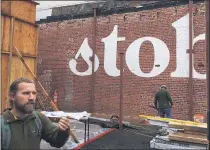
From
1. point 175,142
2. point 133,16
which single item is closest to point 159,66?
point 133,16

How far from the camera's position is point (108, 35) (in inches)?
527

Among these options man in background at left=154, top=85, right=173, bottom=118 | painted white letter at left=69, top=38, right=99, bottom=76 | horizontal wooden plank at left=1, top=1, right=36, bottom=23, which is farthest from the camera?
painted white letter at left=69, top=38, right=99, bottom=76

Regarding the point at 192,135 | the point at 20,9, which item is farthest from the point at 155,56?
the point at 20,9

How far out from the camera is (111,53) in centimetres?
1325

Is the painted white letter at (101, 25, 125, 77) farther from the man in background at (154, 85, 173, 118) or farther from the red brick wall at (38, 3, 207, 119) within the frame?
the man in background at (154, 85, 173, 118)

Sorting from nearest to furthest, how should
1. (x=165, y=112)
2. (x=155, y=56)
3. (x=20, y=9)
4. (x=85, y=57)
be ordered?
(x=20, y=9) → (x=165, y=112) → (x=155, y=56) → (x=85, y=57)

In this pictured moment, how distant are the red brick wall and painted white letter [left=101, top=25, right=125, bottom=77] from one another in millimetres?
203

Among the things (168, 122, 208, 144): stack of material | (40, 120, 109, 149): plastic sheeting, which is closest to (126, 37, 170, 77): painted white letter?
(40, 120, 109, 149): plastic sheeting

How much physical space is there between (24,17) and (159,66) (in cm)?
600

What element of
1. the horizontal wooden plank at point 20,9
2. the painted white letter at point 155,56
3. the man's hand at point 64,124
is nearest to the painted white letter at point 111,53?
the painted white letter at point 155,56

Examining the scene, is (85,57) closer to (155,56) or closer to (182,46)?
(155,56)

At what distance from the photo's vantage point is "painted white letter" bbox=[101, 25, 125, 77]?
1315cm

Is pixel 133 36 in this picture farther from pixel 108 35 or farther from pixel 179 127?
pixel 179 127

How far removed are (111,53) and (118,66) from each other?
713 millimetres
